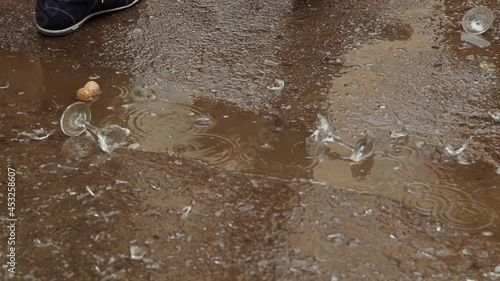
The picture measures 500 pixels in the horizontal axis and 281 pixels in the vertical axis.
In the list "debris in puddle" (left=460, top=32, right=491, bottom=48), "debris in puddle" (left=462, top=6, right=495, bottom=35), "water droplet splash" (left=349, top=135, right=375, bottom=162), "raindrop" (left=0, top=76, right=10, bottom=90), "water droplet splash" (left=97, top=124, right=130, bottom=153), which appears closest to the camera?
"water droplet splash" (left=349, top=135, right=375, bottom=162)

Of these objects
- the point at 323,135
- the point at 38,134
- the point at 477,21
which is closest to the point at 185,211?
the point at 323,135

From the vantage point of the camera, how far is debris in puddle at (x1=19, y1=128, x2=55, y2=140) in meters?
2.73

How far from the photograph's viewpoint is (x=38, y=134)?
2.75 meters

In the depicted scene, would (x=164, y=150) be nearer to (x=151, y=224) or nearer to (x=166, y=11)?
(x=151, y=224)

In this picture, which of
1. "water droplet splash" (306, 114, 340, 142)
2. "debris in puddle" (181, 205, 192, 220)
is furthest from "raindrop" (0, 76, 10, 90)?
"water droplet splash" (306, 114, 340, 142)

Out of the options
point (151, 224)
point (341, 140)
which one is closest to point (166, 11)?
point (341, 140)

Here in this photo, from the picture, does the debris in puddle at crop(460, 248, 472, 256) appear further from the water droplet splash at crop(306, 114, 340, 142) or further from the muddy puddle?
the water droplet splash at crop(306, 114, 340, 142)

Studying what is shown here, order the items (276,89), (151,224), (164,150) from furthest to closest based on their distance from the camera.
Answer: (276,89) → (164,150) → (151,224)

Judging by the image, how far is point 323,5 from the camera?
3.77 metres

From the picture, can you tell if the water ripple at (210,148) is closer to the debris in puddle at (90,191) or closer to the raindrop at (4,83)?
the debris in puddle at (90,191)

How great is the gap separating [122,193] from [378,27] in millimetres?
1751

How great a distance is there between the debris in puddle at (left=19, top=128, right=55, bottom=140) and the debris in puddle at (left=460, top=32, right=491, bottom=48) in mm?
2012

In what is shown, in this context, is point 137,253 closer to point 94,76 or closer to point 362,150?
point 362,150

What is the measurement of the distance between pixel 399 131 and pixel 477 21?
1.10 meters
